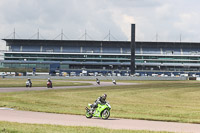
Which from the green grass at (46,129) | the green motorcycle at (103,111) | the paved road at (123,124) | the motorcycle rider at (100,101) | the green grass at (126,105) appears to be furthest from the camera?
the green grass at (126,105)

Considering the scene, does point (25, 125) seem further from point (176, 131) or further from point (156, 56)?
point (156, 56)

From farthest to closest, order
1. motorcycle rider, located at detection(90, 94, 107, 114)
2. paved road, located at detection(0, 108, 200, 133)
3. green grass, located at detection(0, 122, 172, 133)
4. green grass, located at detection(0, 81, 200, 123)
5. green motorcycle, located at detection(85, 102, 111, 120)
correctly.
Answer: green grass, located at detection(0, 81, 200, 123), green motorcycle, located at detection(85, 102, 111, 120), motorcycle rider, located at detection(90, 94, 107, 114), paved road, located at detection(0, 108, 200, 133), green grass, located at detection(0, 122, 172, 133)

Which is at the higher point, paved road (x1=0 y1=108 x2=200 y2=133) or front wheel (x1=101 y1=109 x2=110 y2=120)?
front wheel (x1=101 y1=109 x2=110 y2=120)

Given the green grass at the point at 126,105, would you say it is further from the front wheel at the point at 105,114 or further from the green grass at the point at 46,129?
the green grass at the point at 46,129

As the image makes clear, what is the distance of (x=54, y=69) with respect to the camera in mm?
160375

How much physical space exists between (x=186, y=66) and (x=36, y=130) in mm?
185695

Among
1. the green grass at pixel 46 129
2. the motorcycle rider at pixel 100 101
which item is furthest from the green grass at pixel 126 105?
the green grass at pixel 46 129

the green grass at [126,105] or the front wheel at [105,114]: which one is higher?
the front wheel at [105,114]

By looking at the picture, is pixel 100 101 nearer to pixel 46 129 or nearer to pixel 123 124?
pixel 123 124

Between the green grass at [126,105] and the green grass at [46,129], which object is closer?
the green grass at [46,129]

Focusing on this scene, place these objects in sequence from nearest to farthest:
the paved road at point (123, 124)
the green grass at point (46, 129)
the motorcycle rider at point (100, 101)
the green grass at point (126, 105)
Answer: the green grass at point (46, 129)
the paved road at point (123, 124)
the motorcycle rider at point (100, 101)
the green grass at point (126, 105)

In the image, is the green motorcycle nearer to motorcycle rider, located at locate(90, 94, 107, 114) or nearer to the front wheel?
the front wheel

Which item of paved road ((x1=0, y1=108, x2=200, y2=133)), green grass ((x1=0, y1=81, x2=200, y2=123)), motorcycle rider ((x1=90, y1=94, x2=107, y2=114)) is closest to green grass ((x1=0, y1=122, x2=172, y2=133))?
paved road ((x1=0, y1=108, x2=200, y2=133))

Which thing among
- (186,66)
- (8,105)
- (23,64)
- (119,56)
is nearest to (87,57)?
(119,56)
